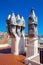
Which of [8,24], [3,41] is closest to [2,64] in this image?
[8,24]

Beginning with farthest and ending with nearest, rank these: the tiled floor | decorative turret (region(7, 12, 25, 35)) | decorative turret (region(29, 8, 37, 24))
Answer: decorative turret (region(7, 12, 25, 35))
decorative turret (region(29, 8, 37, 24))
the tiled floor

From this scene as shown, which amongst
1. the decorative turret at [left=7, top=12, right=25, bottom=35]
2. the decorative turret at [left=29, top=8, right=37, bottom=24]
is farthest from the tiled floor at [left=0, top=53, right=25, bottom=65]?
the decorative turret at [left=29, top=8, right=37, bottom=24]

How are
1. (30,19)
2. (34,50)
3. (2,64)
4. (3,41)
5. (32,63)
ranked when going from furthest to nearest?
(3,41)
(30,19)
(34,50)
(2,64)
(32,63)

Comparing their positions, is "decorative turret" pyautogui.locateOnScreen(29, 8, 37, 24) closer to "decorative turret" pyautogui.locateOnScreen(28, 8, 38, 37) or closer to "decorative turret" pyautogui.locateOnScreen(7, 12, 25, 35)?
"decorative turret" pyautogui.locateOnScreen(28, 8, 38, 37)

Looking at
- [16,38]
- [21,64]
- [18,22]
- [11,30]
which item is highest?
[18,22]

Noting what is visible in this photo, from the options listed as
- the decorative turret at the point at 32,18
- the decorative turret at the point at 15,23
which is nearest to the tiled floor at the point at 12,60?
the decorative turret at the point at 15,23

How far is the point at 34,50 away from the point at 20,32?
285 cm

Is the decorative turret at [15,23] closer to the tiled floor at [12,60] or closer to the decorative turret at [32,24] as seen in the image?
the decorative turret at [32,24]

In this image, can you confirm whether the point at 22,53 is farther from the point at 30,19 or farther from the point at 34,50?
the point at 30,19

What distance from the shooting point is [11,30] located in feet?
32.7

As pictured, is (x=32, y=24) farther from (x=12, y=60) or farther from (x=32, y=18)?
(x=12, y=60)

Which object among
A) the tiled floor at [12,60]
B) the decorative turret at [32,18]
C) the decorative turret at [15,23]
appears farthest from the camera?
the decorative turret at [15,23]

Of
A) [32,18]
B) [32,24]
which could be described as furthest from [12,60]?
[32,18]

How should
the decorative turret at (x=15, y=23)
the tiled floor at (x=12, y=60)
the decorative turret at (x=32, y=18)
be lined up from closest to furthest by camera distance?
the tiled floor at (x=12, y=60)
the decorative turret at (x=32, y=18)
the decorative turret at (x=15, y=23)
